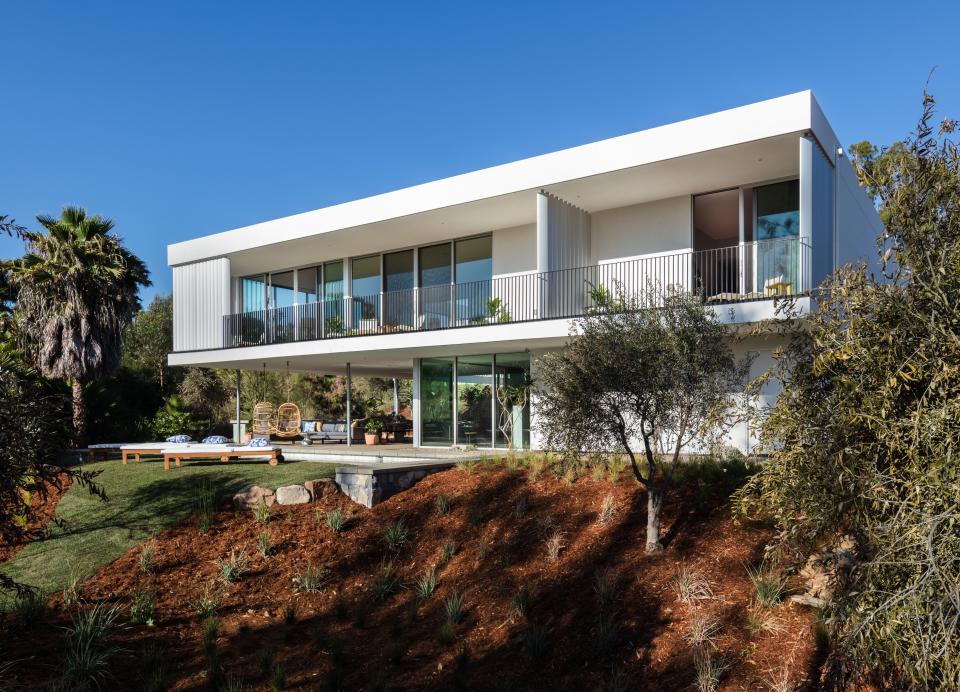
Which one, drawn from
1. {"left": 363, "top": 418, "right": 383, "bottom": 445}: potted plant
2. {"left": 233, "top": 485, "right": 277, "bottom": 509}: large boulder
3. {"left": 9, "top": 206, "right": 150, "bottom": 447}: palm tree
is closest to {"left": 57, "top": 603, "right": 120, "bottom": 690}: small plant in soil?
{"left": 233, "top": 485, "right": 277, "bottom": 509}: large boulder

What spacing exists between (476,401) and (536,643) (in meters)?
9.99

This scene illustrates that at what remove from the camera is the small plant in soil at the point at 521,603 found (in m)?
7.55

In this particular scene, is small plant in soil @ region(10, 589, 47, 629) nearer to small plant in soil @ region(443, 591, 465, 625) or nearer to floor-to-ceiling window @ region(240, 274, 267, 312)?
small plant in soil @ region(443, 591, 465, 625)

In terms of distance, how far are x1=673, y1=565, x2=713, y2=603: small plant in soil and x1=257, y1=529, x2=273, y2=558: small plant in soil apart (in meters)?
5.68

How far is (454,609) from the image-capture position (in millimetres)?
7762

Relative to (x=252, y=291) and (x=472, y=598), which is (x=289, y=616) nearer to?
(x=472, y=598)

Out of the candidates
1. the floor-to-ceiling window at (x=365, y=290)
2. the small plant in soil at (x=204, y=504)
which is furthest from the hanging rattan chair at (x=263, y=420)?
the small plant in soil at (x=204, y=504)

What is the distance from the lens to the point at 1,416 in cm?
380

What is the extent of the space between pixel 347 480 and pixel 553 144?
313 inches

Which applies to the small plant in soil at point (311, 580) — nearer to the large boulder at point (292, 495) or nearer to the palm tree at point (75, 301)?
the large boulder at point (292, 495)

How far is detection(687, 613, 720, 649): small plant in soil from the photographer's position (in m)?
6.37

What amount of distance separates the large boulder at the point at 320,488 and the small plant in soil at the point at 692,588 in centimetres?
635

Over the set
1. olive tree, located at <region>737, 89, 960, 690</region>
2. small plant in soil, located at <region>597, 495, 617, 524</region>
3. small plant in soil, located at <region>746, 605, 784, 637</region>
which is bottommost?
small plant in soil, located at <region>746, 605, 784, 637</region>

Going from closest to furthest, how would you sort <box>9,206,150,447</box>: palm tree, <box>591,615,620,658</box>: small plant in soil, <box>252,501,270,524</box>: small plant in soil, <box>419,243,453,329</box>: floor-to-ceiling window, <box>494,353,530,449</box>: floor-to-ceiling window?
<box>591,615,620,658</box>: small plant in soil < <box>252,501,270,524</box>: small plant in soil < <box>494,353,530,449</box>: floor-to-ceiling window < <box>419,243,453,329</box>: floor-to-ceiling window < <box>9,206,150,447</box>: palm tree
